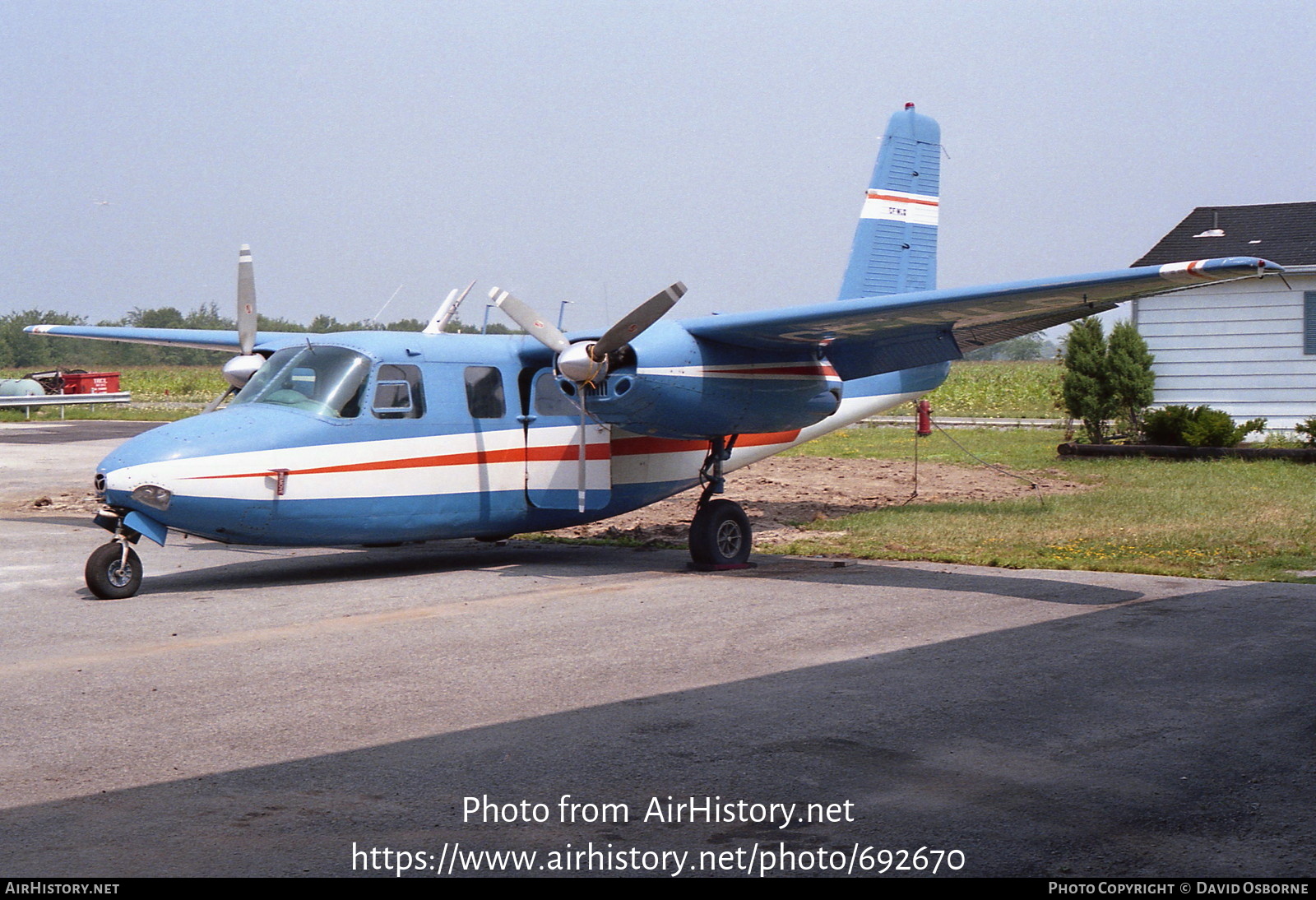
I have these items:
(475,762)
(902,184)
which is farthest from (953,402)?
(475,762)

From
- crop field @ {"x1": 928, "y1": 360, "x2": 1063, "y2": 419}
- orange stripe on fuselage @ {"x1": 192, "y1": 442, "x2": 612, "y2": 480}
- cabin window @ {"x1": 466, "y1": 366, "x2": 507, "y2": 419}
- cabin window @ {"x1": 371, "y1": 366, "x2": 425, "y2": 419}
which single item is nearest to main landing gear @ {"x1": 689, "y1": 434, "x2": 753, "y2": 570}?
orange stripe on fuselage @ {"x1": 192, "y1": 442, "x2": 612, "y2": 480}

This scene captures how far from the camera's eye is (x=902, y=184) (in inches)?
654

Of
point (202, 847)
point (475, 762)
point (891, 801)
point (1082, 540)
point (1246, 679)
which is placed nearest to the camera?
point (202, 847)

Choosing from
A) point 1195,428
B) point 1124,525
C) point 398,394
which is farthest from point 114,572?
point 1195,428

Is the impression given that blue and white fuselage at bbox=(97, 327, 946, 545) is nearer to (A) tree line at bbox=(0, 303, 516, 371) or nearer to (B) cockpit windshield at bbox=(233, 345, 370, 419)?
(B) cockpit windshield at bbox=(233, 345, 370, 419)

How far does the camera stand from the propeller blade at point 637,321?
11.6 meters

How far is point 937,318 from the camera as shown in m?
11.7

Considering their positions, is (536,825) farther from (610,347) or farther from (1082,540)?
(1082,540)

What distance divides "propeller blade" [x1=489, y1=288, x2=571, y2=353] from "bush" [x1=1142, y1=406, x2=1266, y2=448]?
14.4m

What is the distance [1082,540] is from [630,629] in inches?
257

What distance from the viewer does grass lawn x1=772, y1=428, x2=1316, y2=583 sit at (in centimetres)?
1209

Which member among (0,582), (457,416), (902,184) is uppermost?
(902,184)

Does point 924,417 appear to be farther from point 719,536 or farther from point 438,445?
point 438,445

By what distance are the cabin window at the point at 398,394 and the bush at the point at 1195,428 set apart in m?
15.7
